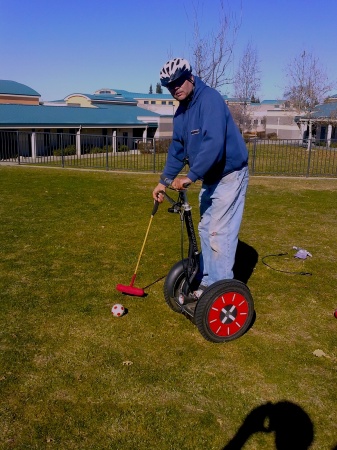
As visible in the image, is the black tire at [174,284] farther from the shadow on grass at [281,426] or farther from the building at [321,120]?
the building at [321,120]

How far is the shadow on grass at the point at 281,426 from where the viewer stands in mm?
2857

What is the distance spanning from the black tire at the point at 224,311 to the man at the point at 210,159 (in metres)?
0.34

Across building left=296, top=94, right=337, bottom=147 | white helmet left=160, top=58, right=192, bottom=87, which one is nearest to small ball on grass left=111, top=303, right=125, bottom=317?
white helmet left=160, top=58, right=192, bottom=87

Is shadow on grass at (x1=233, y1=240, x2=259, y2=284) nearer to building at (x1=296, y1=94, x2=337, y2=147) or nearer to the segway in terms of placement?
the segway

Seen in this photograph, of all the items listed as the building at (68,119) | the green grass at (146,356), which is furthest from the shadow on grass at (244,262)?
the building at (68,119)

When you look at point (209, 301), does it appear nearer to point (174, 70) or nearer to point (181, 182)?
point (181, 182)

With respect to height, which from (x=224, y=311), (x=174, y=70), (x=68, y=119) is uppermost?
(x=68, y=119)

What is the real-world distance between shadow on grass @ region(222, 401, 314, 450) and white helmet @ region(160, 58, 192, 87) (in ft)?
8.79

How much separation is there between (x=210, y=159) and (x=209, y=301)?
121 cm

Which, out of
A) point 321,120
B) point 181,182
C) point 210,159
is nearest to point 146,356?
point 181,182

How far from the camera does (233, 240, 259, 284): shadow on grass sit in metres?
5.71

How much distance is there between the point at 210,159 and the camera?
3730 millimetres

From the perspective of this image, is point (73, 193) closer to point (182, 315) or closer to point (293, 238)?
point (293, 238)

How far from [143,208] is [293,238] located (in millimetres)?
3588
